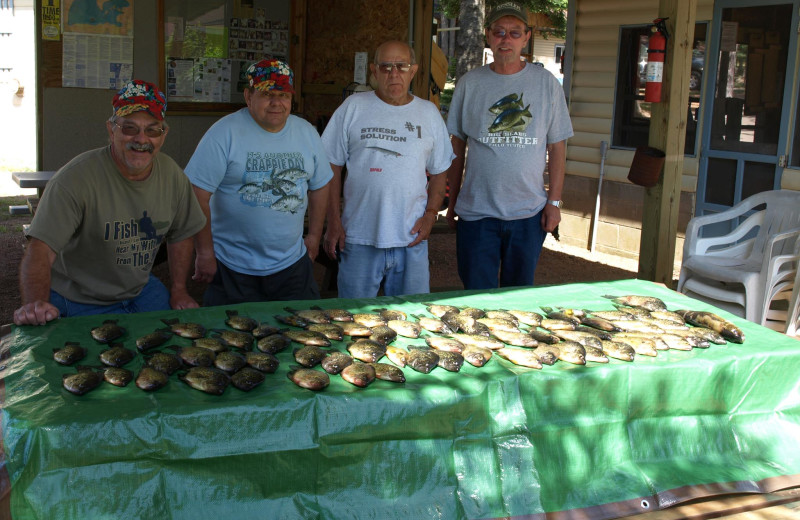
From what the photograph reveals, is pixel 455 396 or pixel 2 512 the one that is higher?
pixel 455 396

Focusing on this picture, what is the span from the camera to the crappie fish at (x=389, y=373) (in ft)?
9.39

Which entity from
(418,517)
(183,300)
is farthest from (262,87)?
(418,517)

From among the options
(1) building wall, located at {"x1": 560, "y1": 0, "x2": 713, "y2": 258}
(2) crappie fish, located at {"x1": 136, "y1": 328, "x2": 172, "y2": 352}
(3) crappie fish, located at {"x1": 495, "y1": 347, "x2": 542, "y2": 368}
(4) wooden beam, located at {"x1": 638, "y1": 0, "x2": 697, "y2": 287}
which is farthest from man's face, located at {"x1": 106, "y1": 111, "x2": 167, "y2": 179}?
(1) building wall, located at {"x1": 560, "y1": 0, "x2": 713, "y2": 258}

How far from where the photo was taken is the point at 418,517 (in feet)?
8.98

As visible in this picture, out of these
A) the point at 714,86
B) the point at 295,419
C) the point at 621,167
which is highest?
the point at 714,86

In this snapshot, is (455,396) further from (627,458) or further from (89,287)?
(89,287)

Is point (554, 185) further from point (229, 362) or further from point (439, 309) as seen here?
point (229, 362)

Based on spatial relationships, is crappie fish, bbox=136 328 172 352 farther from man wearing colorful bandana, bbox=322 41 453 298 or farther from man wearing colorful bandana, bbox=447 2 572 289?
man wearing colorful bandana, bbox=447 2 572 289

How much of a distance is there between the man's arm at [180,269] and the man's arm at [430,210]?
127cm

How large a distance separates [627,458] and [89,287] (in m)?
2.49

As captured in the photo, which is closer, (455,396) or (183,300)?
(455,396)

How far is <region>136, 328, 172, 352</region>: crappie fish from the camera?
2.99 meters

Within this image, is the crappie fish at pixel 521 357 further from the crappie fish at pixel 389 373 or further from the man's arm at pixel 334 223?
the man's arm at pixel 334 223

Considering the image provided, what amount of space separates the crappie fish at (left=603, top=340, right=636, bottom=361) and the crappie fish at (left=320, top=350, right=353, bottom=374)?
111cm
